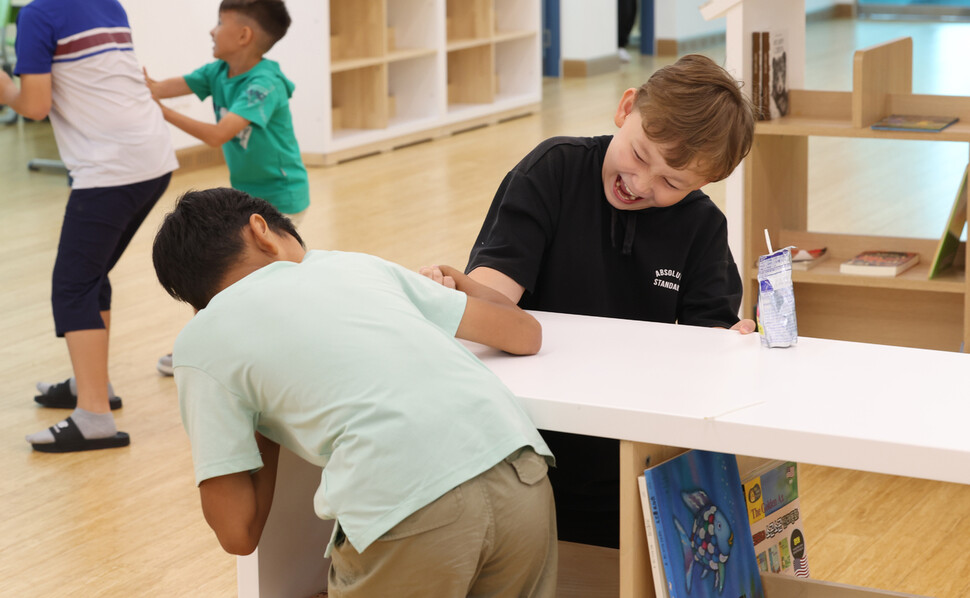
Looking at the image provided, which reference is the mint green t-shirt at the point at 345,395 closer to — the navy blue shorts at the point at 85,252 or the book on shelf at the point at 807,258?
the navy blue shorts at the point at 85,252

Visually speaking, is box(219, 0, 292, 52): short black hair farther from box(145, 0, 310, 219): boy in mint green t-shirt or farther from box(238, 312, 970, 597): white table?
box(238, 312, 970, 597): white table

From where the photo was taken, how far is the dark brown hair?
62.2 inches

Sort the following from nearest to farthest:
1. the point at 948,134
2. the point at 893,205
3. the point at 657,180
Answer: the point at 657,180
the point at 948,134
the point at 893,205

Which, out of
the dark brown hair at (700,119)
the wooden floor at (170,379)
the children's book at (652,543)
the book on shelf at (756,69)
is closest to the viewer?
the children's book at (652,543)

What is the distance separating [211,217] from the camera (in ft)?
4.62

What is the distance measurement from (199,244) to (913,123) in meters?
2.19

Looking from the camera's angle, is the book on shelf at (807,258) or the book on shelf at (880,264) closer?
the book on shelf at (880,264)

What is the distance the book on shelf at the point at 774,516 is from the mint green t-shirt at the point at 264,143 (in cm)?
205

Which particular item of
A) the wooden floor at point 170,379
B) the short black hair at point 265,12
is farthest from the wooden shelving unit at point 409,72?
the short black hair at point 265,12

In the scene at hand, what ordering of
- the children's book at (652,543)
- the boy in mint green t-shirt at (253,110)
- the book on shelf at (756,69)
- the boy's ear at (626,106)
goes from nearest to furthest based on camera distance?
1. the children's book at (652,543)
2. the boy's ear at (626,106)
3. the book on shelf at (756,69)
4. the boy in mint green t-shirt at (253,110)

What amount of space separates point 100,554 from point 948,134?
217 cm

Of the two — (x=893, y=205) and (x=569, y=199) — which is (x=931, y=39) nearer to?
(x=893, y=205)

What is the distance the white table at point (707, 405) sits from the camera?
1238 mm

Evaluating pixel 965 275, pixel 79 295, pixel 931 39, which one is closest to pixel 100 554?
pixel 79 295
